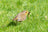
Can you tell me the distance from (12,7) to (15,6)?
193 millimetres

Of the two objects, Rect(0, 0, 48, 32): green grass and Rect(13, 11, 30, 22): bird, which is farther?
Rect(13, 11, 30, 22): bird

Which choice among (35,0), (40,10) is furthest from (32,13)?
(35,0)

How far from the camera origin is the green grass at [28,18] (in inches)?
224

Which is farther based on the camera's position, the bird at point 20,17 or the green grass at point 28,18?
the bird at point 20,17

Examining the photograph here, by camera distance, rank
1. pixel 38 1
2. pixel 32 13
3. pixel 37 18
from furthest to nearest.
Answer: pixel 38 1, pixel 32 13, pixel 37 18

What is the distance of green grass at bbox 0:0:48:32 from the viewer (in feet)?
18.7

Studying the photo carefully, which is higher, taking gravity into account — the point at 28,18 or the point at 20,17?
the point at 20,17

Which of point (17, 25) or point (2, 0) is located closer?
point (17, 25)

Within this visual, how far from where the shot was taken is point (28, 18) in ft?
20.9

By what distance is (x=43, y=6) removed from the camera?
723cm

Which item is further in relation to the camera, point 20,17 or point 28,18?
point 28,18

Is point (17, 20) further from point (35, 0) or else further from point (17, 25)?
point (35, 0)

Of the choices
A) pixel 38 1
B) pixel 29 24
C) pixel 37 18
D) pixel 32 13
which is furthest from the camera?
pixel 38 1

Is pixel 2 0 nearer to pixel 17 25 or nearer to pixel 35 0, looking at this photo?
pixel 35 0
